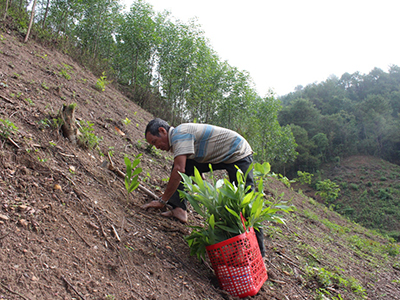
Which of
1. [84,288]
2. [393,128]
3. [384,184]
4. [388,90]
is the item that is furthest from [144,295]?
[388,90]

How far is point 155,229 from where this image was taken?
2.40 meters

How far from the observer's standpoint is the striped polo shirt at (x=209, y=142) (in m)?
2.43

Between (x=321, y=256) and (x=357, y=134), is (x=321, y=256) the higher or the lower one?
the lower one

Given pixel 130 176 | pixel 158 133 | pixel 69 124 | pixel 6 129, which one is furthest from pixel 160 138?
pixel 6 129

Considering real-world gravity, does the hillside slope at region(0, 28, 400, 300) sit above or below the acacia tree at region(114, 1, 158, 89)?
below

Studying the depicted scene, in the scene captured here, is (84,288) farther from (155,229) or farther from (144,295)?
(155,229)

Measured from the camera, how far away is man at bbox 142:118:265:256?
2363 mm

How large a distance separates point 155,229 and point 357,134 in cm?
5211

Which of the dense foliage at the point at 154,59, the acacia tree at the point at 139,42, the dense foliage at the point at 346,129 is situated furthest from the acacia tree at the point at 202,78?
the dense foliage at the point at 346,129

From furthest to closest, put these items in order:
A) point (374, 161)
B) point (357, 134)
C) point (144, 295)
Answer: point (357, 134) → point (374, 161) → point (144, 295)

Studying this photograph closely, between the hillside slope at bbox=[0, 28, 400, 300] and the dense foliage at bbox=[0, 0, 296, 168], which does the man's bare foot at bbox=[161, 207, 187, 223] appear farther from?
the dense foliage at bbox=[0, 0, 296, 168]

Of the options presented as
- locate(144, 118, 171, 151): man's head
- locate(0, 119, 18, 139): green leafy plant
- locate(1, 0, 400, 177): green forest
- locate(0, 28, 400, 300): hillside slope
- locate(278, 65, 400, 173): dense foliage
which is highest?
locate(278, 65, 400, 173): dense foliage

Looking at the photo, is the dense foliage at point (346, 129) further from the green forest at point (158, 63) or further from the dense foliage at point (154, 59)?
the dense foliage at point (154, 59)

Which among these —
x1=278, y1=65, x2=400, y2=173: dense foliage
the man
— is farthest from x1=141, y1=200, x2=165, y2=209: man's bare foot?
x1=278, y1=65, x2=400, y2=173: dense foliage
